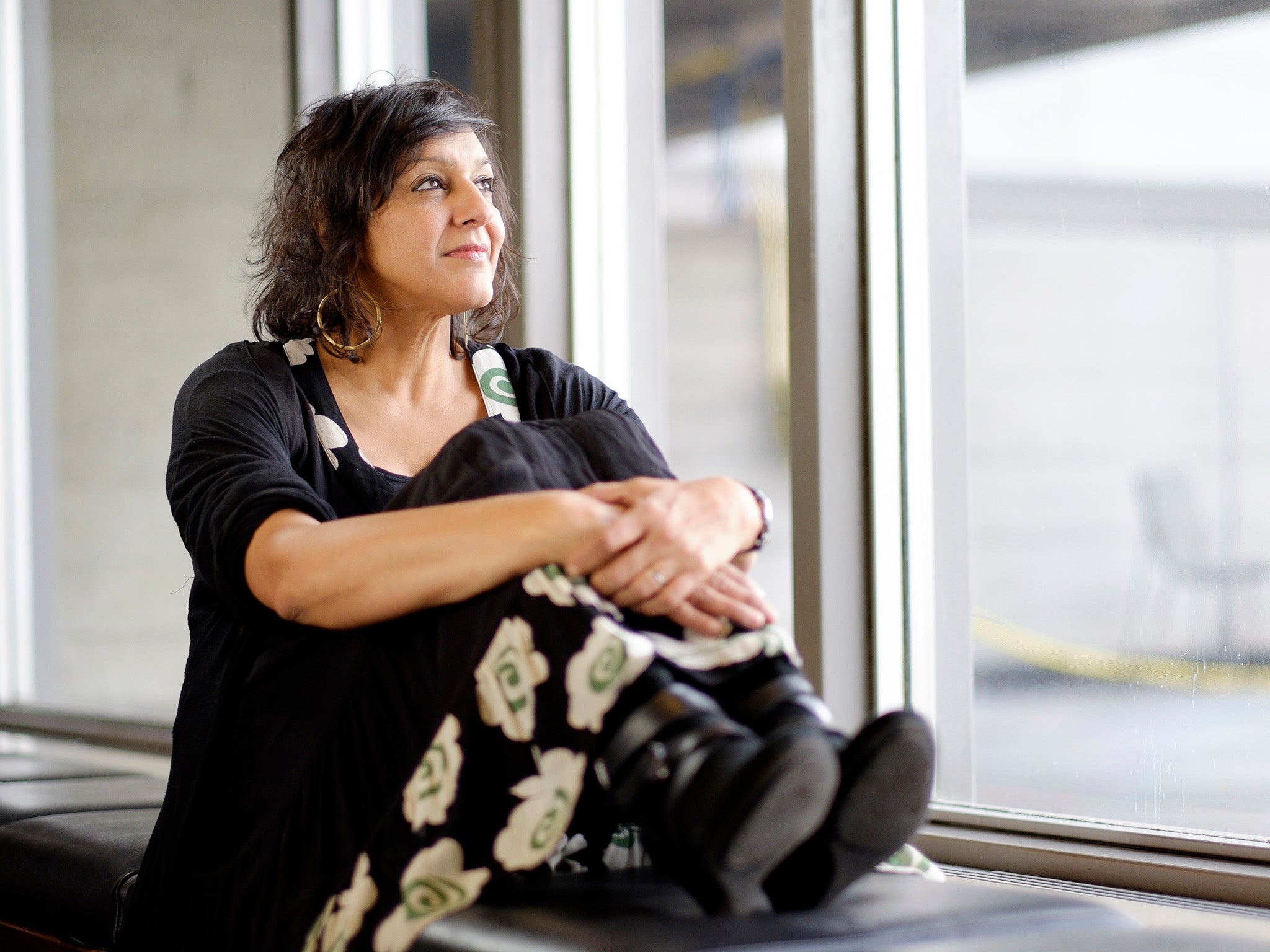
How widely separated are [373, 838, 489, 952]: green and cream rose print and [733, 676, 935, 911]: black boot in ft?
0.82

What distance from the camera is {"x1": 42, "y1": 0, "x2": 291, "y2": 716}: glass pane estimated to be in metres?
4.21

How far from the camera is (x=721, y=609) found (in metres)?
1.16

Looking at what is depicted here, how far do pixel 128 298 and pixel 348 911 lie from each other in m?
3.51

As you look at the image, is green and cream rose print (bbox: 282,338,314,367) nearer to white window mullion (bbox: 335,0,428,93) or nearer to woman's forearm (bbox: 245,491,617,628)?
woman's forearm (bbox: 245,491,617,628)

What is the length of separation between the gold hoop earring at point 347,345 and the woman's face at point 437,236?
2 centimetres

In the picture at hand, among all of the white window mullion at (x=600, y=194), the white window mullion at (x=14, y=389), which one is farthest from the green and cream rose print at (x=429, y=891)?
the white window mullion at (x=14, y=389)

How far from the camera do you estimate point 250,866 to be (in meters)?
1.28

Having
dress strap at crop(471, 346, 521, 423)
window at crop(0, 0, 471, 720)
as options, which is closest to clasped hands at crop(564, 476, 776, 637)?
dress strap at crop(471, 346, 521, 423)

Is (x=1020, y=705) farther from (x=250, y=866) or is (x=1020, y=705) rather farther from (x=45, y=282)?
(x=45, y=282)

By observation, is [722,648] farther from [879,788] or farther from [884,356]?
[884,356]

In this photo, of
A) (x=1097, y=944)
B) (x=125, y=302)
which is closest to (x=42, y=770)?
(x=1097, y=944)

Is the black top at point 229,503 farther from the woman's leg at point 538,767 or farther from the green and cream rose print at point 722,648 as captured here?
the green and cream rose print at point 722,648

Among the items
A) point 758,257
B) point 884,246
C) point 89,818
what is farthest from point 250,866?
point 758,257

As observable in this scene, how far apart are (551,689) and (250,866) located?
43cm
